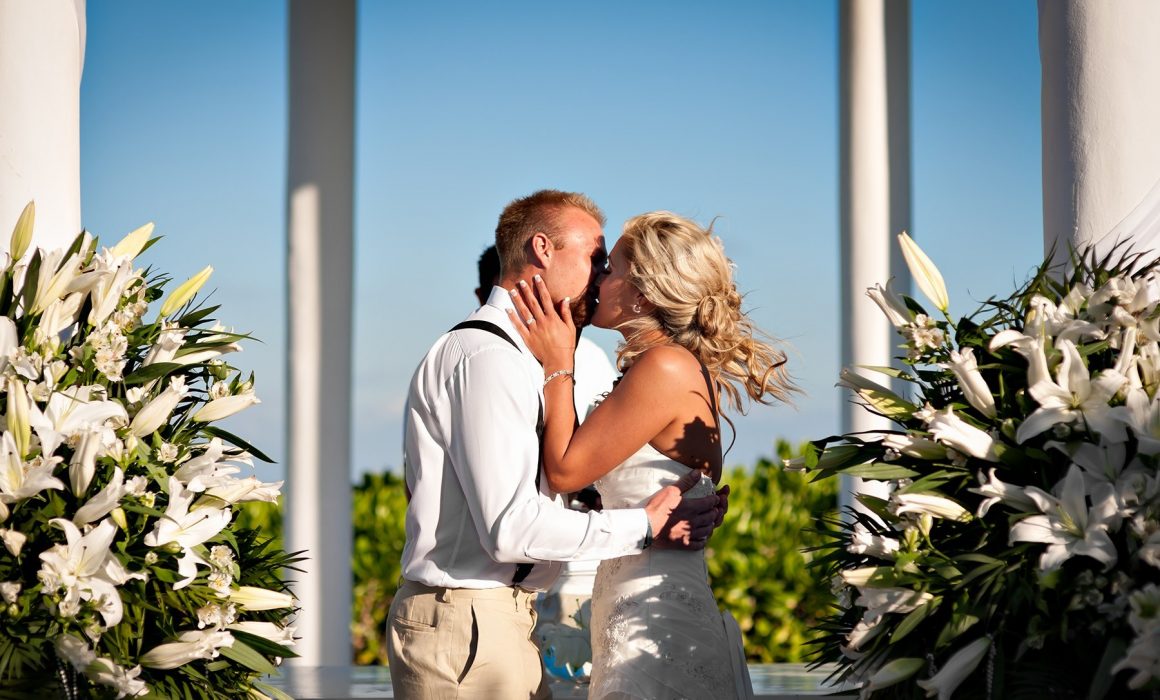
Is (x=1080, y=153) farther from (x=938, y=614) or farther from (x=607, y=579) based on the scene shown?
(x=607, y=579)

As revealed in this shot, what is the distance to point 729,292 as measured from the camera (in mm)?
3752

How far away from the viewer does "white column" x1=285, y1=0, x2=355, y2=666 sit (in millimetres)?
7160

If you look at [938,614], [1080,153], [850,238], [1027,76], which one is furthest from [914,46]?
[938,614]

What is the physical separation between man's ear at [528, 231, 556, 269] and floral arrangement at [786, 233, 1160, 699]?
118 centimetres

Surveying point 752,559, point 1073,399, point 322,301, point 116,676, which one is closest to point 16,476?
point 116,676

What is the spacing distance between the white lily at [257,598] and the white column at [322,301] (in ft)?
14.0

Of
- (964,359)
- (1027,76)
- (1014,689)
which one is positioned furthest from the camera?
(1027,76)

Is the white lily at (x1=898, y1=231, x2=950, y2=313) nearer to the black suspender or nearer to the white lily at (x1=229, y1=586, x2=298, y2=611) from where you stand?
the black suspender

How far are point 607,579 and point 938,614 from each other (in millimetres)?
1173

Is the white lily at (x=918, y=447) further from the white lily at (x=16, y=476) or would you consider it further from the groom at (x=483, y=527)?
the white lily at (x=16, y=476)

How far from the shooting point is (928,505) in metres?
2.60

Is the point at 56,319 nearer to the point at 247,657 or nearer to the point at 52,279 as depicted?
the point at 52,279

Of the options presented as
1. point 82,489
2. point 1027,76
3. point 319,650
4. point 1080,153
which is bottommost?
point 319,650

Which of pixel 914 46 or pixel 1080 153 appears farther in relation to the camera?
pixel 914 46
